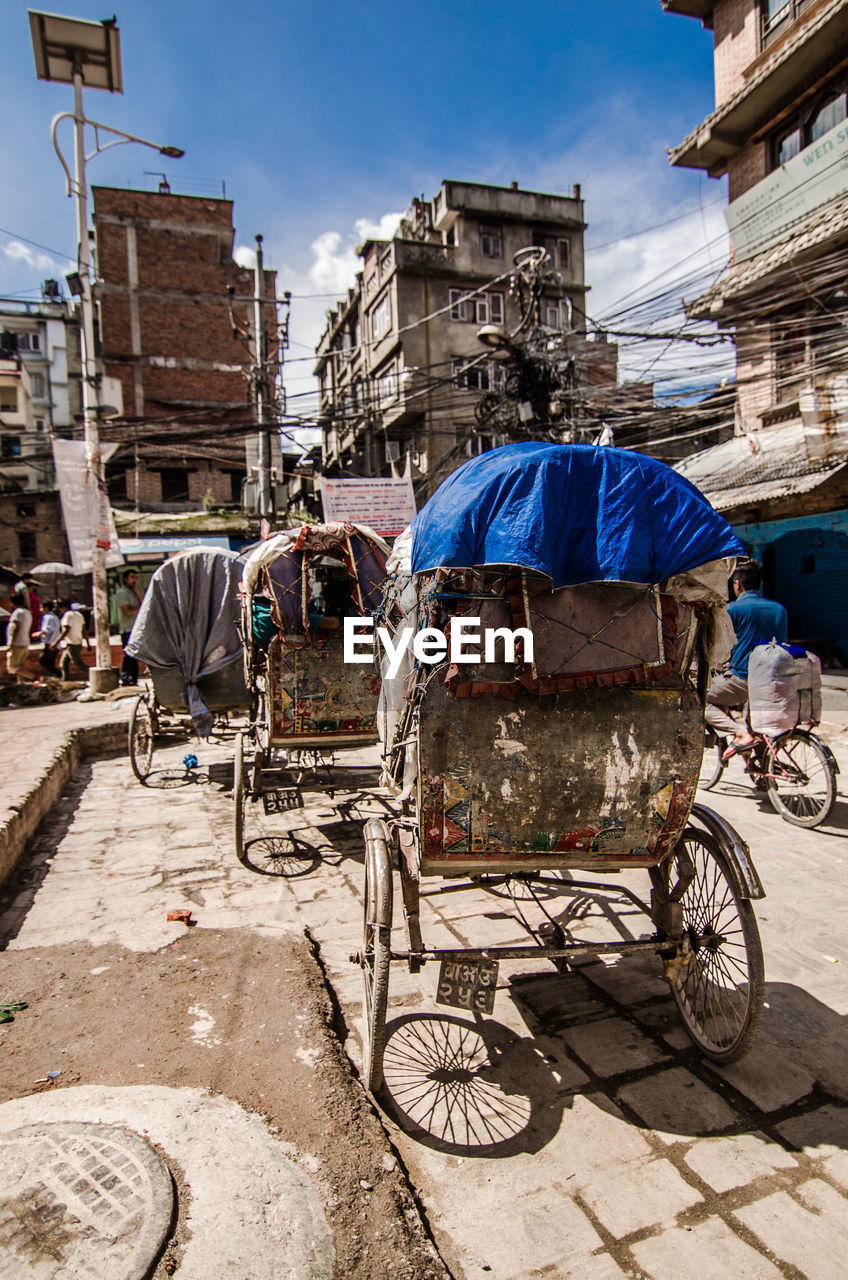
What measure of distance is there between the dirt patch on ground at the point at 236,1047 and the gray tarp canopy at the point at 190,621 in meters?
3.71

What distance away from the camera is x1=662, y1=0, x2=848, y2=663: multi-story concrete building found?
10977 millimetres

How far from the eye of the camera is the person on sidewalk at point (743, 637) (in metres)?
6.07

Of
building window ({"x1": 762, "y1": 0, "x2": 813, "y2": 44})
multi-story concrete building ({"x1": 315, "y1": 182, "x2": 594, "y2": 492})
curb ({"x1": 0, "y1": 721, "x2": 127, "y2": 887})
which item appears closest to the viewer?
curb ({"x1": 0, "y1": 721, "x2": 127, "y2": 887})

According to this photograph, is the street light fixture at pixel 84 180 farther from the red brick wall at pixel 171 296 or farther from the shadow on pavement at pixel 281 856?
the red brick wall at pixel 171 296

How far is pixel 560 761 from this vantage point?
2.82m

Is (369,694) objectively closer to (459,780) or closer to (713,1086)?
(459,780)

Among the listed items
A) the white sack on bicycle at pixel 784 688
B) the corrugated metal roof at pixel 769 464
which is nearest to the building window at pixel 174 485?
the corrugated metal roof at pixel 769 464

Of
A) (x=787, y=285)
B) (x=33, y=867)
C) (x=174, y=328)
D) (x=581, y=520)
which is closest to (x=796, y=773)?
(x=581, y=520)

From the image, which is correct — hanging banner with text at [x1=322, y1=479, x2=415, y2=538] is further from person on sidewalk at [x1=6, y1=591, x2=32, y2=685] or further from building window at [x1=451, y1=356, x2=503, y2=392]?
building window at [x1=451, y1=356, x2=503, y2=392]

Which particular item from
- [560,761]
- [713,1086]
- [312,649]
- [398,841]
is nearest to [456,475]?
[560,761]

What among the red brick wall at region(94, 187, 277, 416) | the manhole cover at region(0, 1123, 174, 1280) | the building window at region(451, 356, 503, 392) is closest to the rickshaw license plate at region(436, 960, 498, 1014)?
the manhole cover at region(0, 1123, 174, 1280)

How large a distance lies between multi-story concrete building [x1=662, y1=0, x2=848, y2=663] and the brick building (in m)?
20.7

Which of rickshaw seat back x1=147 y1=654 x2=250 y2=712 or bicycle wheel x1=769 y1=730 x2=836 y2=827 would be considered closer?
bicycle wheel x1=769 y1=730 x2=836 y2=827

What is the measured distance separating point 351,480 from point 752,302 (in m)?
8.32
